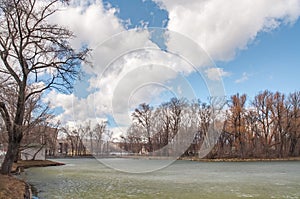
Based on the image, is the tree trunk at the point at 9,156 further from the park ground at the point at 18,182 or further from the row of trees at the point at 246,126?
the row of trees at the point at 246,126

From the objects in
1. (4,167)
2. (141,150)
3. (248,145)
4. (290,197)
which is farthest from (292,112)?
(4,167)

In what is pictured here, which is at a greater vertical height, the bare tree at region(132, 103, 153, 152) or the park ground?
the bare tree at region(132, 103, 153, 152)

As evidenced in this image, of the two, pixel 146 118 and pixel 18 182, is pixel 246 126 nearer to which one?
pixel 146 118

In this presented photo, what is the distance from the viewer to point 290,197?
13.9 meters

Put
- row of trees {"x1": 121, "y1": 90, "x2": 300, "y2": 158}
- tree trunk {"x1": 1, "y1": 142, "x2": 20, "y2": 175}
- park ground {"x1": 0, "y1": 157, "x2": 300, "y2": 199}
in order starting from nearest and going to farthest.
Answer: park ground {"x1": 0, "y1": 157, "x2": 300, "y2": 199} → tree trunk {"x1": 1, "y1": 142, "x2": 20, "y2": 175} → row of trees {"x1": 121, "y1": 90, "x2": 300, "y2": 158}

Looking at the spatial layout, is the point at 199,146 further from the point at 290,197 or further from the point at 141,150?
the point at 290,197

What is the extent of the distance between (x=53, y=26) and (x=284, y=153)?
196ft

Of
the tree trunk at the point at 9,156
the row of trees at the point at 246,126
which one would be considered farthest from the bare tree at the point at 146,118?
the tree trunk at the point at 9,156

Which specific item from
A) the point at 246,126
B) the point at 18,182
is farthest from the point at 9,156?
the point at 246,126

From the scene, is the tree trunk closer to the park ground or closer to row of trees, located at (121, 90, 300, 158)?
the park ground

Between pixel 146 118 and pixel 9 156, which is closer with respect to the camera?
pixel 9 156

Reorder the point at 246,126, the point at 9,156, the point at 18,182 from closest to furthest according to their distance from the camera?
the point at 18,182 < the point at 9,156 < the point at 246,126

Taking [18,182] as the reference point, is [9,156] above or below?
above

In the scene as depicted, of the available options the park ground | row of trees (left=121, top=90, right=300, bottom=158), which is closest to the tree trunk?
the park ground
